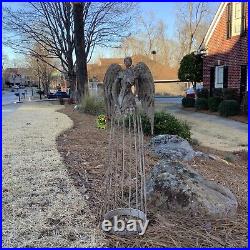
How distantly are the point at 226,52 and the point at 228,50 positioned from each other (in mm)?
210

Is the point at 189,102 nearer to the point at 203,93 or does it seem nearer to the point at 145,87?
the point at 203,93

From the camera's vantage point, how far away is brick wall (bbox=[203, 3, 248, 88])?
18.2 m

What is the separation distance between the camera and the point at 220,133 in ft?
40.8

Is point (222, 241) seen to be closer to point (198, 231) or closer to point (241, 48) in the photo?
point (198, 231)

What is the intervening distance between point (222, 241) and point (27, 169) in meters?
3.08

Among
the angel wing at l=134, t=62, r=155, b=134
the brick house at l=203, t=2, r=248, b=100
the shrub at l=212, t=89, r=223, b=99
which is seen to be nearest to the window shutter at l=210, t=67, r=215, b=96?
the brick house at l=203, t=2, r=248, b=100

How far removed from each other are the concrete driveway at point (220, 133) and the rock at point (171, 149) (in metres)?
3.13

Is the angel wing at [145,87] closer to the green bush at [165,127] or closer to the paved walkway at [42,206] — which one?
the paved walkway at [42,206]

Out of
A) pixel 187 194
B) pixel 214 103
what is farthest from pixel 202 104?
pixel 187 194

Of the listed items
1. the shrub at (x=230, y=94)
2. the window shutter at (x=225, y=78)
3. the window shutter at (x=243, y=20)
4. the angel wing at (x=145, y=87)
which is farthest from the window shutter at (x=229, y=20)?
the angel wing at (x=145, y=87)

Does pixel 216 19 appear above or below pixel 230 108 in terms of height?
above

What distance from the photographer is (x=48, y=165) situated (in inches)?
206

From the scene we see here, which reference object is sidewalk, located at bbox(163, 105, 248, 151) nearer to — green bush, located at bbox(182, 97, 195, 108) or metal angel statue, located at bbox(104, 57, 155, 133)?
green bush, located at bbox(182, 97, 195, 108)

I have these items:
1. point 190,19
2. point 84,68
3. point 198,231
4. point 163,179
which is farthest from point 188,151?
point 190,19
